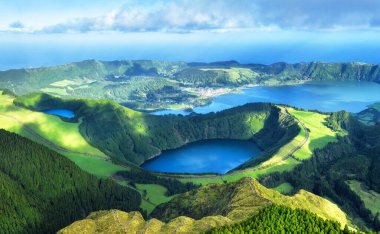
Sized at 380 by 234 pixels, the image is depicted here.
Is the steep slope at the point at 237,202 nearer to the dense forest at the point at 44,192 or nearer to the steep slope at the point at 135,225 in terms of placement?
the steep slope at the point at 135,225

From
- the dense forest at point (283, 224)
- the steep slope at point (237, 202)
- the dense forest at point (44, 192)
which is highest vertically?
the dense forest at point (283, 224)

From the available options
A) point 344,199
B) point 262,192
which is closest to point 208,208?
point 262,192

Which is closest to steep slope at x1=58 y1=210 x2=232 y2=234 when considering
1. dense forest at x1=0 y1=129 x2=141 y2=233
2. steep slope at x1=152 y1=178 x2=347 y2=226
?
steep slope at x1=152 y1=178 x2=347 y2=226

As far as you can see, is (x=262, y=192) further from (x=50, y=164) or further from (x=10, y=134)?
(x=10, y=134)

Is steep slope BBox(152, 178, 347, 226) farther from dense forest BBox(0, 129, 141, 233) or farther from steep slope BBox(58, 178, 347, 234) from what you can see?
dense forest BBox(0, 129, 141, 233)

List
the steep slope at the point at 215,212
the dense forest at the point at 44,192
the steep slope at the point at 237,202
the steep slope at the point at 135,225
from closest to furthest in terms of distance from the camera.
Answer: the steep slope at the point at 135,225
the steep slope at the point at 215,212
the steep slope at the point at 237,202
the dense forest at the point at 44,192

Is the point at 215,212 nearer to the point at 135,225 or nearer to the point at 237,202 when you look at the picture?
the point at 237,202

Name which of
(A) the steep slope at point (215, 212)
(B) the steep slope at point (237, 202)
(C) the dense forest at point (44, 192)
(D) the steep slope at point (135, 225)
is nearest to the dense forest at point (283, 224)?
(A) the steep slope at point (215, 212)
